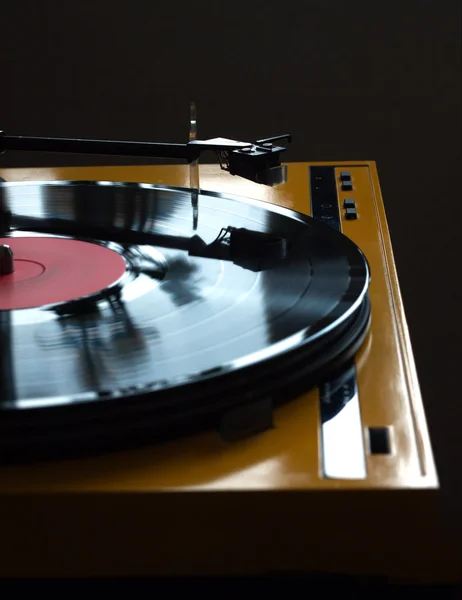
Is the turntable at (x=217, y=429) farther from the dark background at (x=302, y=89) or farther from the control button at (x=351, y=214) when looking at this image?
the dark background at (x=302, y=89)

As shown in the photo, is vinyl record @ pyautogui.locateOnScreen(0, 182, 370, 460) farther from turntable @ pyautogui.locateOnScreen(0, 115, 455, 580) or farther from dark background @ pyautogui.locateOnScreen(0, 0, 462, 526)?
dark background @ pyautogui.locateOnScreen(0, 0, 462, 526)

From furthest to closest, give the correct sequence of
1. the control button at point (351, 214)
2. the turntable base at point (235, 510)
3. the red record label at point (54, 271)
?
the control button at point (351, 214), the red record label at point (54, 271), the turntable base at point (235, 510)

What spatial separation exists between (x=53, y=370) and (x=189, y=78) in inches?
59.8

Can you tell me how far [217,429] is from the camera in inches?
22.9

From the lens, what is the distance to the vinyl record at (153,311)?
54 centimetres

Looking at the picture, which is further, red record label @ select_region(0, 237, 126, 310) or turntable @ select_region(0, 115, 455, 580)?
red record label @ select_region(0, 237, 126, 310)

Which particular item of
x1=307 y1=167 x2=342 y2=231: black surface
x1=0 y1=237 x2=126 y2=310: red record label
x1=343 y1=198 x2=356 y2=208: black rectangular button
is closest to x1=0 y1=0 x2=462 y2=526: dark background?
x1=307 y1=167 x2=342 y2=231: black surface

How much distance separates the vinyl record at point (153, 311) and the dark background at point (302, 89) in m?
0.97

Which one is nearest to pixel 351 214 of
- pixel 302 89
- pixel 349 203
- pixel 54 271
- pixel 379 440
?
pixel 349 203

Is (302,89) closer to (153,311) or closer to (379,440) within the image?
(153,311)

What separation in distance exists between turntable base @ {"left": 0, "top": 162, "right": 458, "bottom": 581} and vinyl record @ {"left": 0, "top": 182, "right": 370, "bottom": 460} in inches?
Result: 1.1

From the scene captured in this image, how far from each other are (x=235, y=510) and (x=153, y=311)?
24 centimetres

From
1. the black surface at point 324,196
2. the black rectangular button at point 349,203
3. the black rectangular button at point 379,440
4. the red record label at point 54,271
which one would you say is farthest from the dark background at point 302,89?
the black rectangular button at point 379,440

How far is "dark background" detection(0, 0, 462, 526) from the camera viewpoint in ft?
6.33
